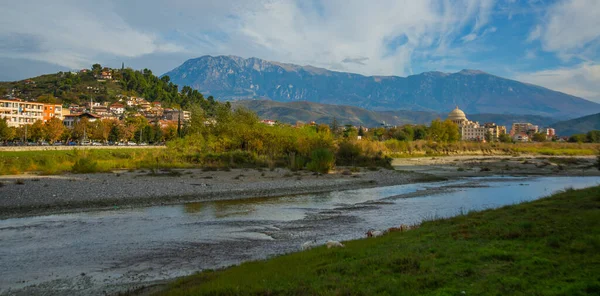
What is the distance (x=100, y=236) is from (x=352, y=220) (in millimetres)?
10436

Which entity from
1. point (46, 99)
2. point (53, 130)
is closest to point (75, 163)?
point (53, 130)

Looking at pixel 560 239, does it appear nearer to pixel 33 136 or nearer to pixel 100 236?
pixel 100 236

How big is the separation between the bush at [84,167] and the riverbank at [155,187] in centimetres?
319

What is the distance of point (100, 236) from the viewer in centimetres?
1540

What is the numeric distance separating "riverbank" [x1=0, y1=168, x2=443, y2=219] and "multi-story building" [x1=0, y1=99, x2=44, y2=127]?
124m

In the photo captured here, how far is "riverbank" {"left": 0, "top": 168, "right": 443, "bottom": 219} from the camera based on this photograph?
2238cm

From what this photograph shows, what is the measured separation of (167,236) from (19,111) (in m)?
153

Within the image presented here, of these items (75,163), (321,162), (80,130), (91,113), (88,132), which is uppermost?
(91,113)

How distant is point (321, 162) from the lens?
152 feet

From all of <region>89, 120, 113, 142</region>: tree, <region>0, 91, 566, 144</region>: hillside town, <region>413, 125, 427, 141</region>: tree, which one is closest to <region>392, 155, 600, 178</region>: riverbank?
<region>0, 91, 566, 144</region>: hillside town

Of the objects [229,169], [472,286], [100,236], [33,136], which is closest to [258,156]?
[229,169]

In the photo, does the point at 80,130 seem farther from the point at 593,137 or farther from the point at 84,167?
the point at 593,137

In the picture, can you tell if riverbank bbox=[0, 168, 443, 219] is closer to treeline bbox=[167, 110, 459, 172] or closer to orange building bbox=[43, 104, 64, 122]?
treeline bbox=[167, 110, 459, 172]

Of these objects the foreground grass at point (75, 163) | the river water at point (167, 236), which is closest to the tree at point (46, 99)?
the foreground grass at point (75, 163)
